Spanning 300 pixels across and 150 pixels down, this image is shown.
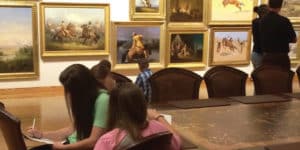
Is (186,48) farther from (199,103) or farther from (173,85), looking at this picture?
(199,103)

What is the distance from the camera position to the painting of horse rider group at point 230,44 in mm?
8125

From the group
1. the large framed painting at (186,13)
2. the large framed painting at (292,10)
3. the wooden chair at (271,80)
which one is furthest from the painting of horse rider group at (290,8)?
the wooden chair at (271,80)

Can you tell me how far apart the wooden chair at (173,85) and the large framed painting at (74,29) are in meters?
3.34

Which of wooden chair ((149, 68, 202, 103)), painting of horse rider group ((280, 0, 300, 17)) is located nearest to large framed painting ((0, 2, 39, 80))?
wooden chair ((149, 68, 202, 103))

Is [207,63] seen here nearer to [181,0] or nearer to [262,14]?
[181,0]

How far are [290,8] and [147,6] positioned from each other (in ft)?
9.68

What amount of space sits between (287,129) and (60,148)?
1.42m

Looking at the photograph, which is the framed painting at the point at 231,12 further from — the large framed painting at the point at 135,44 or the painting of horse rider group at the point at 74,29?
the painting of horse rider group at the point at 74,29

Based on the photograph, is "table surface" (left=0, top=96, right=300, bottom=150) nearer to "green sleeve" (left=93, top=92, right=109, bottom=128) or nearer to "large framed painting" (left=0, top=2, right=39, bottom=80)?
"green sleeve" (left=93, top=92, right=109, bottom=128)

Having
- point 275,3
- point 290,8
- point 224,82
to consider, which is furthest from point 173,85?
point 290,8

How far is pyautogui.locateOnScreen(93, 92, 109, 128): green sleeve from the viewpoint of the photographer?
2707 mm

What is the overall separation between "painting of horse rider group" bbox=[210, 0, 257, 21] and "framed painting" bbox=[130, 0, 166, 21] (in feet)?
3.17

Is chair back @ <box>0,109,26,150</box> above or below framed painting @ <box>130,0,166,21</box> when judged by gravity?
below

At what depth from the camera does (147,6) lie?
24.5 ft
